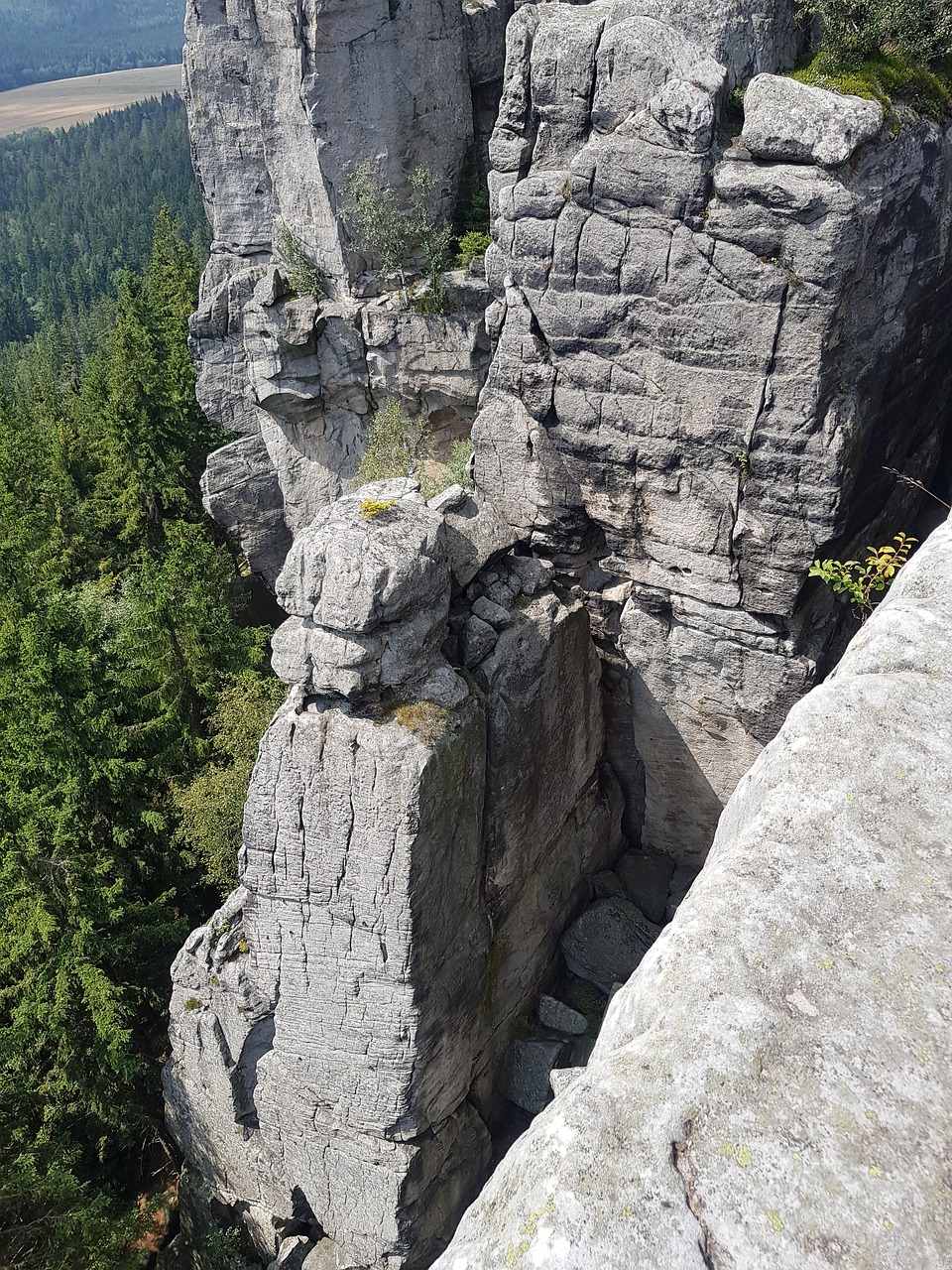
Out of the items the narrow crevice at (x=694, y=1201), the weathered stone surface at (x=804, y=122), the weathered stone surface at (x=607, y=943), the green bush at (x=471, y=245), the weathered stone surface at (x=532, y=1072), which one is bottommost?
the weathered stone surface at (x=532, y=1072)

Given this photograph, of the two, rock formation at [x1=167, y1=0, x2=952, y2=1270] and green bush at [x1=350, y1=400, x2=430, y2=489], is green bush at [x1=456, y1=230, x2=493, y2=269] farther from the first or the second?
rock formation at [x1=167, y1=0, x2=952, y2=1270]

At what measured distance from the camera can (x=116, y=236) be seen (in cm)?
13712

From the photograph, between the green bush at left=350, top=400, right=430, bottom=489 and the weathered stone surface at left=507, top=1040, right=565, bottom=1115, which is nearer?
the weathered stone surface at left=507, top=1040, right=565, bottom=1115

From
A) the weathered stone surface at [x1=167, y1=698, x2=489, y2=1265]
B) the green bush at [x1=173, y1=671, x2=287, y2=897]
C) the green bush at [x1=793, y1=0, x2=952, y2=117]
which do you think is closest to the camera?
the weathered stone surface at [x1=167, y1=698, x2=489, y2=1265]

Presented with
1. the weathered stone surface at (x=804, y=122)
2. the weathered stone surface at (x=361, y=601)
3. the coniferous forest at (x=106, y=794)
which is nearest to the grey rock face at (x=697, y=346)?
the weathered stone surface at (x=804, y=122)

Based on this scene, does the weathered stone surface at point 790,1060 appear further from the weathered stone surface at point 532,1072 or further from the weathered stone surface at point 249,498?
the weathered stone surface at point 249,498

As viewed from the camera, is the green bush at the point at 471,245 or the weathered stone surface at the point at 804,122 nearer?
the weathered stone surface at the point at 804,122

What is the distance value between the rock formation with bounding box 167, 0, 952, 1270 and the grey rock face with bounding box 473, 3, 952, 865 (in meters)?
0.05

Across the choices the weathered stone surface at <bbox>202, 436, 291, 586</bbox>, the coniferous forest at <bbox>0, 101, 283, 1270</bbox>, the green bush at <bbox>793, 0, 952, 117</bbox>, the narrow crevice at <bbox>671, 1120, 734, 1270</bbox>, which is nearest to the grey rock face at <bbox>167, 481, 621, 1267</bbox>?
the coniferous forest at <bbox>0, 101, 283, 1270</bbox>

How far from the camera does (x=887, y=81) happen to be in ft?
46.5

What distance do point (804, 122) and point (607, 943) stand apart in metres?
12.7

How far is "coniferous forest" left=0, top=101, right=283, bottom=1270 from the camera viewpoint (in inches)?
643

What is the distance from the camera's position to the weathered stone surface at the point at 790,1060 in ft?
15.1

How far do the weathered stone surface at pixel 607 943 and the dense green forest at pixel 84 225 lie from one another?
88194 mm
